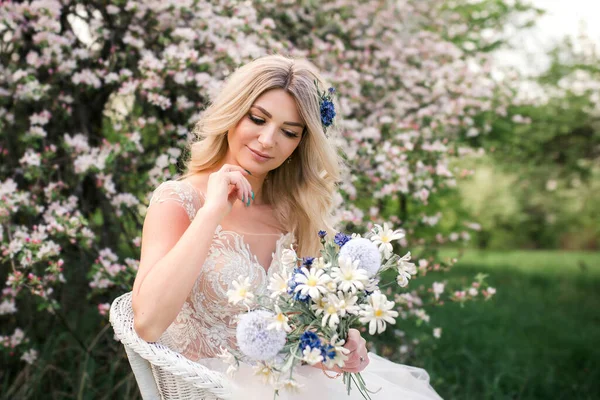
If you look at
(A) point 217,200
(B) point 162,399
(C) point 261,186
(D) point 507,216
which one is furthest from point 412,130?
(D) point 507,216

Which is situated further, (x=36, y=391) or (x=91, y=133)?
(x=91, y=133)

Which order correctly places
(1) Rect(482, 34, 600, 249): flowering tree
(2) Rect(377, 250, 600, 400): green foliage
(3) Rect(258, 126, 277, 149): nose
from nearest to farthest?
(3) Rect(258, 126, 277, 149): nose, (2) Rect(377, 250, 600, 400): green foliage, (1) Rect(482, 34, 600, 249): flowering tree

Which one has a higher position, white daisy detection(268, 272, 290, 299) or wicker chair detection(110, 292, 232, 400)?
white daisy detection(268, 272, 290, 299)

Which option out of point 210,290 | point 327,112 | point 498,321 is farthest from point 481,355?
point 210,290

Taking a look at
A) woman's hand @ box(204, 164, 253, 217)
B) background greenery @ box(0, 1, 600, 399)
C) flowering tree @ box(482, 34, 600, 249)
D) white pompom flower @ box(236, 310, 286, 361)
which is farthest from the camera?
flowering tree @ box(482, 34, 600, 249)

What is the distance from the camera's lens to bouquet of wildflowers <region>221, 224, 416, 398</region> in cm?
121

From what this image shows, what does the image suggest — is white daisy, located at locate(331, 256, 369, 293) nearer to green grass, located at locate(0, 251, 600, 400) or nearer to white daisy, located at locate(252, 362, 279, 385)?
white daisy, located at locate(252, 362, 279, 385)

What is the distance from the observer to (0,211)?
261cm

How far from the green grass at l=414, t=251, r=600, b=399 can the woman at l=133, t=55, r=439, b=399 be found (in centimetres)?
161

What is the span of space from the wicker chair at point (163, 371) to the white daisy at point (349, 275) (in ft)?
1.43

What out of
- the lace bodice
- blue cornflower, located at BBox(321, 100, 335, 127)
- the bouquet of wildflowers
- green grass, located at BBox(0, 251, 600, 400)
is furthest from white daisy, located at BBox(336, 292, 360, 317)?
green grass, located at BBox(0, 251, 600, 400)

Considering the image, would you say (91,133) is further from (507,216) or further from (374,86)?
(507,216)

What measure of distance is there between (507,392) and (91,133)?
10.2 ft

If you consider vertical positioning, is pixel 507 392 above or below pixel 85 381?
below
